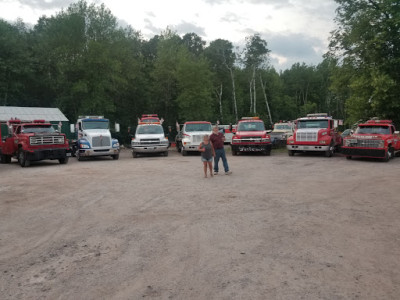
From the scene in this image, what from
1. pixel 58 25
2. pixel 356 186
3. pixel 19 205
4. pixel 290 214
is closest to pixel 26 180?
pixel 19 205

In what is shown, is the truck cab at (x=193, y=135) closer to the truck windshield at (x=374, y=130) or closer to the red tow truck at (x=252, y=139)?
the red tow truck at (x=252, y=139)

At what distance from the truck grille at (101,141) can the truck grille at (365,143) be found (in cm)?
1273

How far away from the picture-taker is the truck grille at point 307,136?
61.3ft

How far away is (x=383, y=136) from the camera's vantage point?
54.2 feet

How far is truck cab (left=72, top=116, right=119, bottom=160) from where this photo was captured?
62.6ft

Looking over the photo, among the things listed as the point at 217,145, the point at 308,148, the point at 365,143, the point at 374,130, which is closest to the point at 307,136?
the point at 308,148

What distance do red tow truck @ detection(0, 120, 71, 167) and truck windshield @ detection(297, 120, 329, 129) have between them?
12757 millimetres

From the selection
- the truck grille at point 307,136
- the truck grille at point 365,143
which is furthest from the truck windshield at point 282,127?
the truck grille at point 365,143

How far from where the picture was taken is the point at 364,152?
16469mm

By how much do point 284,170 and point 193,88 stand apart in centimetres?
2641

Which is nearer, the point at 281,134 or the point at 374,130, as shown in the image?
the point at 374,130

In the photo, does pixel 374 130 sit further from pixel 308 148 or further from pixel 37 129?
pixel 37 129

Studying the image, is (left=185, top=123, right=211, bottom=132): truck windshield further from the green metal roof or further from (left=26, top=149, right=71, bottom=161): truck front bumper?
the green metal roof

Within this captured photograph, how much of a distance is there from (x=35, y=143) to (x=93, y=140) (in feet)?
10.4
